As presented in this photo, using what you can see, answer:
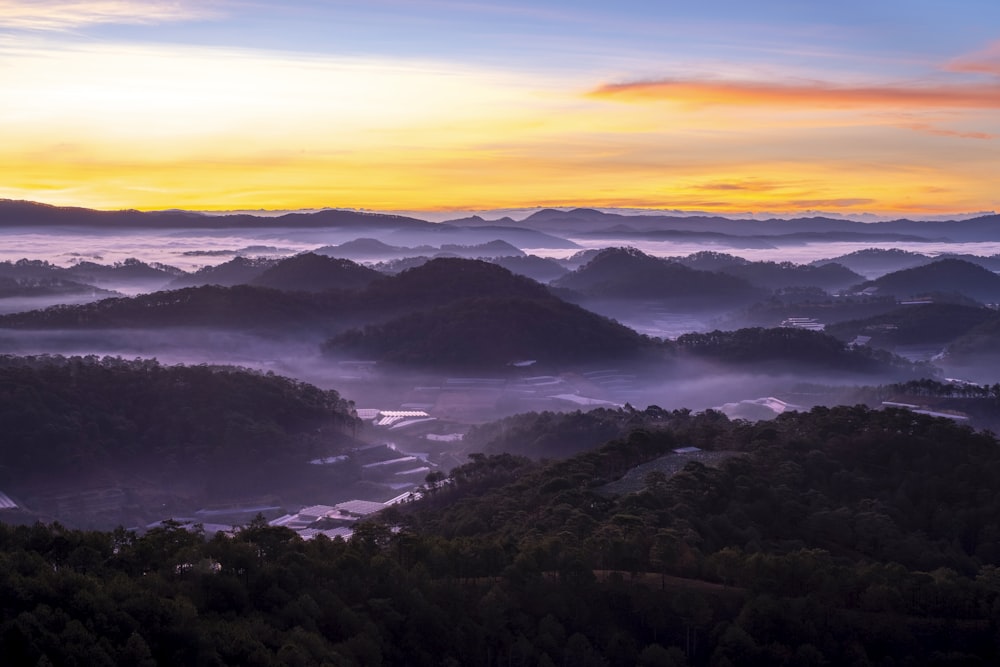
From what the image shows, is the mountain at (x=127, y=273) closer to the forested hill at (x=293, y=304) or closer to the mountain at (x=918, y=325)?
the forested hill at (x=293, y=304)

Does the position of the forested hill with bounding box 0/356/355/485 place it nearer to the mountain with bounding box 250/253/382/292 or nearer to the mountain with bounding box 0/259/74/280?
the mountain with bounding box 250/253/382/292

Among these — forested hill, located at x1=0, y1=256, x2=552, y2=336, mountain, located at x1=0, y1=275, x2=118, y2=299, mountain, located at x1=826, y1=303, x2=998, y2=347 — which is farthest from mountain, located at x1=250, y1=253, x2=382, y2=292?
mountain, located at x1=826, y1=303, x2=998, y2=347

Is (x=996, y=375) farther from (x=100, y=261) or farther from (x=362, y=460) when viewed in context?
(x=100, y=261)

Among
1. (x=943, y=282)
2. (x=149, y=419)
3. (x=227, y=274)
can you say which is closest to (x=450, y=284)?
(x=149, y=419)

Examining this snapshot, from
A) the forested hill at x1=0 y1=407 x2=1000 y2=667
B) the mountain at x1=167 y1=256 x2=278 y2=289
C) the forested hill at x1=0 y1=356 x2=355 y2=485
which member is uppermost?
the mountain at x1=167 y1=256 x2=278 y2=289

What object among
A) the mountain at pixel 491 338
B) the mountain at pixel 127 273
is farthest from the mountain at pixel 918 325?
the mountain at pixel 127 273

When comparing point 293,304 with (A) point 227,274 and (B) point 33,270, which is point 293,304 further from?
(B) point 33,270

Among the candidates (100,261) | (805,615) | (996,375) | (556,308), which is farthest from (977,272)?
(805,615)
